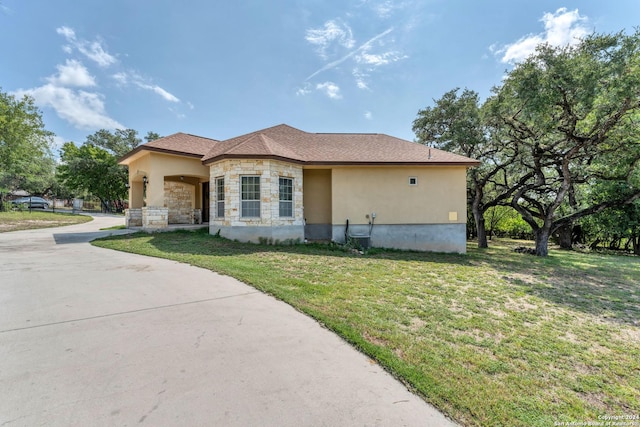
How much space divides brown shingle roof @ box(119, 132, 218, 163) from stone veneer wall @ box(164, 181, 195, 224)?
2455 millimetres

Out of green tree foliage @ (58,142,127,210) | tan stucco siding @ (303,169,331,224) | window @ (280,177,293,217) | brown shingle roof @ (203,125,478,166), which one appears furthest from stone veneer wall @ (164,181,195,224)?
green tree foliage @ (58,142,127,210)

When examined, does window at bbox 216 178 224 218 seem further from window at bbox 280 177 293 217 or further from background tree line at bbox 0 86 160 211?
background tree line at bbox 0 86 160 211

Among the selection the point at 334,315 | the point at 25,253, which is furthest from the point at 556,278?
the point at 25,253

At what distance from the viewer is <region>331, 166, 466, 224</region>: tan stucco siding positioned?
1180cm

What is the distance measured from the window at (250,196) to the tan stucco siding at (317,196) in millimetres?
2622

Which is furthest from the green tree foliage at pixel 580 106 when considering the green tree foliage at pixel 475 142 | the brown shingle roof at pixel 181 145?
the brown shingle roof at pixel 181 145

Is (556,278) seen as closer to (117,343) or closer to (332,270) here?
(332,270)

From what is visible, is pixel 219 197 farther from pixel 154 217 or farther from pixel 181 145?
pixel 181 145

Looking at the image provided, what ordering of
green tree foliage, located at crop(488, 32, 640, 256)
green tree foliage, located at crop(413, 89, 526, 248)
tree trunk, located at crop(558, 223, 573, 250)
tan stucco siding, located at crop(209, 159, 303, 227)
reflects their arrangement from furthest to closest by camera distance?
tree trunk, located at crop(558, 223, 573, 250) → green tree foliage, located at crop(413, 89, 526, 248) → tan stucco siding, located at crop(209, 159, 303, 227) → green tree foliage, located at crop(488, 32, 640, 256)

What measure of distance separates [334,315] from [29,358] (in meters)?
3.46

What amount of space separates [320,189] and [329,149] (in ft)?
6.61

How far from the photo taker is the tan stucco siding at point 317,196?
41.2 ft

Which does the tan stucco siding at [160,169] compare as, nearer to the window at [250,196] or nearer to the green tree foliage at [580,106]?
the window at [250,196]

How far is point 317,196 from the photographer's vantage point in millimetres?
12609
